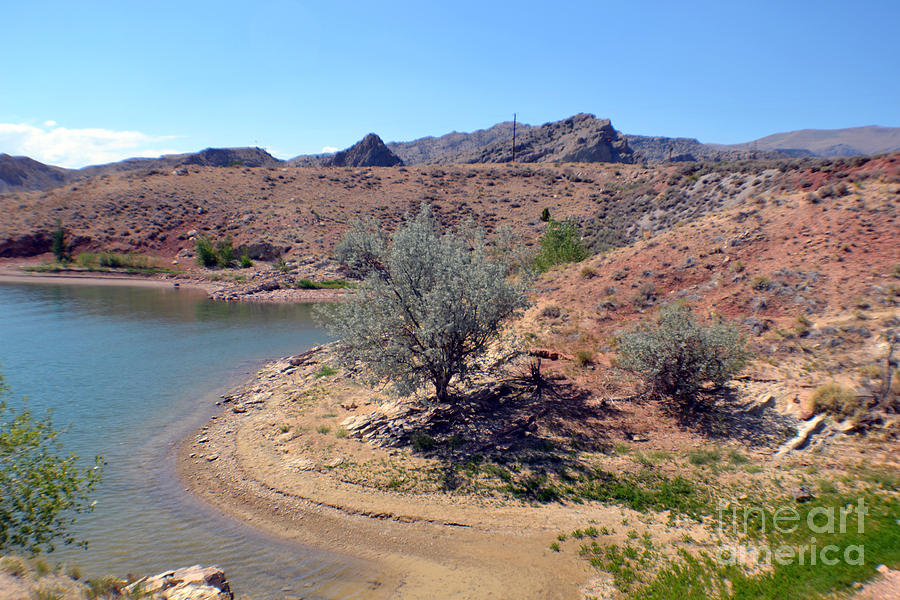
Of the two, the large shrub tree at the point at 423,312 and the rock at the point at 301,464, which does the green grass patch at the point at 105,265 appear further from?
the large shrub tree at the point at 423,312

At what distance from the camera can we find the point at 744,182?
3117cm

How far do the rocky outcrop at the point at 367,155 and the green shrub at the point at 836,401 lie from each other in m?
99.1

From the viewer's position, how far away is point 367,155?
104000 mm

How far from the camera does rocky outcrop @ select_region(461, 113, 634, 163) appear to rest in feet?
278

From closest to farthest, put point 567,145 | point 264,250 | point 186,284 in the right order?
1. point 186,284
2. point 264,250
3. point 567,145

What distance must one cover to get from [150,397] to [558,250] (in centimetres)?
2194

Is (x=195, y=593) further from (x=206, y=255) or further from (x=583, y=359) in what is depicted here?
(x=206, y=255)

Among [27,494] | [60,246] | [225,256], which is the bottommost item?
[27,494]

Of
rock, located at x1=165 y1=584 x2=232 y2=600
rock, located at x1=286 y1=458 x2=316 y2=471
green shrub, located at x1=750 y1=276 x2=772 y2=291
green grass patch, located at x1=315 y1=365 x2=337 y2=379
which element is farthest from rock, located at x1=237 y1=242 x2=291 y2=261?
rock, located at x1=165 y1=584 x2=232 y2=600

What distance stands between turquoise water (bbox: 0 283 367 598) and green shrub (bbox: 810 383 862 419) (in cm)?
1058

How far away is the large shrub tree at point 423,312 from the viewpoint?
12.4 meters

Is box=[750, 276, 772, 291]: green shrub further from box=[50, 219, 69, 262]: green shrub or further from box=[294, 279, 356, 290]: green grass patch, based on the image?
box=[50, 219, 69, 262]: green shrub

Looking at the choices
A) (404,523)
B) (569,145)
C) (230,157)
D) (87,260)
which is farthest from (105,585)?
(230,157)

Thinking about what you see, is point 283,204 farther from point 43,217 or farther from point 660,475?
point 660,475
